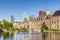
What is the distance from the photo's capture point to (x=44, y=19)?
14362cm

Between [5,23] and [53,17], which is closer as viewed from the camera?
[5,23]

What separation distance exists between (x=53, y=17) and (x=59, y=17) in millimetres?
4089

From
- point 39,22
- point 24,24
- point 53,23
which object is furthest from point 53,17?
point 24,24

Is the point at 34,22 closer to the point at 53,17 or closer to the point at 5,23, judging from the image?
the point at 53,17

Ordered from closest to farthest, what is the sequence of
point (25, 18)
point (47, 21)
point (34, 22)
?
point (47, 21), point (34, 22), point (25, 18)

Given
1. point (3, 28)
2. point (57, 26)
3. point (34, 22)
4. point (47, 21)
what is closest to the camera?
point (3, 28)

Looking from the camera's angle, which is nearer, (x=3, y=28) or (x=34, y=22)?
(x=3, y=28)

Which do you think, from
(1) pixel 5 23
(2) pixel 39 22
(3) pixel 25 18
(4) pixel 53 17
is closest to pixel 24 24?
(3) pixel 25 18

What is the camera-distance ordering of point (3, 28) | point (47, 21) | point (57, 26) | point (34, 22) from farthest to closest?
point (34, 22) < point (47, 21) < point (57, 26) < point (3, 28)

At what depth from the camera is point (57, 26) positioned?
130625mm

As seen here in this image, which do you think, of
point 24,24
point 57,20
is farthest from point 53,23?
point 24,24

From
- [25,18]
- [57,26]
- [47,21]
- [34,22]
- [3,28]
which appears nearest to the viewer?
[3,28]

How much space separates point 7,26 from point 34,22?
40.1 metres

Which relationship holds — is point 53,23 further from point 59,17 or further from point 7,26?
point 7,26
